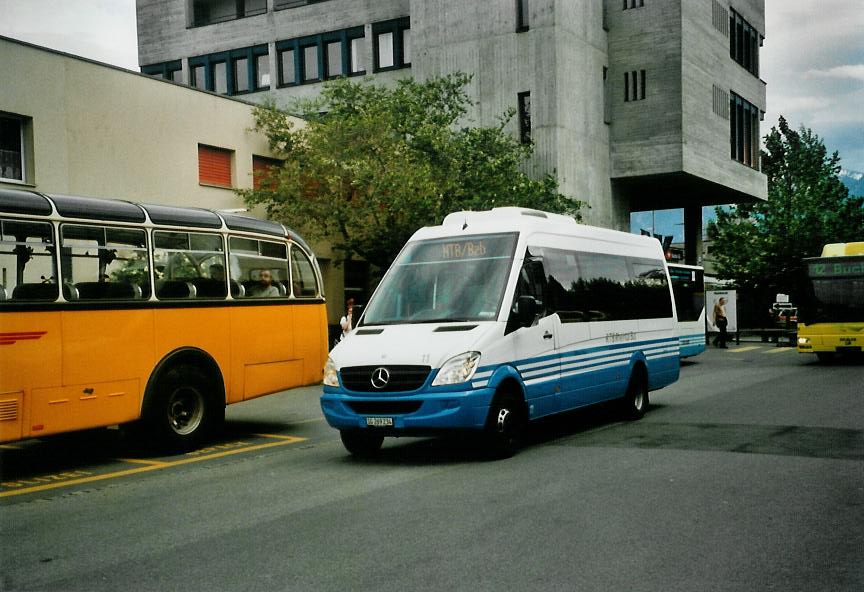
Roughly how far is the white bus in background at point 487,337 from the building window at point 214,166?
16.1 m

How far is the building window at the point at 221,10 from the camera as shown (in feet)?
159

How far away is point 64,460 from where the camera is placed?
11086 mm

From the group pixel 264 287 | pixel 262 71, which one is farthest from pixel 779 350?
pixel 262 71

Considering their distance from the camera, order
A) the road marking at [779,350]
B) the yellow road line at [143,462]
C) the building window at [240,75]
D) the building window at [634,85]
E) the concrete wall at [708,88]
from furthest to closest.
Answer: the building window at [240,75]
the building window at [634,85]
the concrete wall at [708,88]
the road marking at [779,350]
the yellow road line at [143,462]

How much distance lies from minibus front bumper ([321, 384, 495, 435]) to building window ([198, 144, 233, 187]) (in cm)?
1787

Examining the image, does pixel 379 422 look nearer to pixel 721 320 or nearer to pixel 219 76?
pixel 721 320

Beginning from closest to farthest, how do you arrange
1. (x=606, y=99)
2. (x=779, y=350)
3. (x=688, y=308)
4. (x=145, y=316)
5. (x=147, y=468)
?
(x=147, y=468) → (x=145, y=316) → (x=688, y=308) → (x=779, y=350) → (x=606, y=99)

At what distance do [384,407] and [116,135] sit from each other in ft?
53.8

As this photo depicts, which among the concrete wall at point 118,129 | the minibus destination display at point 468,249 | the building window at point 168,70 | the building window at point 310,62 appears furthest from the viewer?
the building window at point 168,70

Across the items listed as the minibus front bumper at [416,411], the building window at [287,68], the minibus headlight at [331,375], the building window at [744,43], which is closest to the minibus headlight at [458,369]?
the minibus front bumper at [416,411]

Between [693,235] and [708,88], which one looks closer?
[708,88]

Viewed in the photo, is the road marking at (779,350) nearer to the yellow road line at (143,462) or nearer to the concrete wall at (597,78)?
the concrete wall at (597,78)

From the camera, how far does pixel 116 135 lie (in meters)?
23.3

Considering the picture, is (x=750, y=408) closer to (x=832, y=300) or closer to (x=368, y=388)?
(x=368, y=388)
